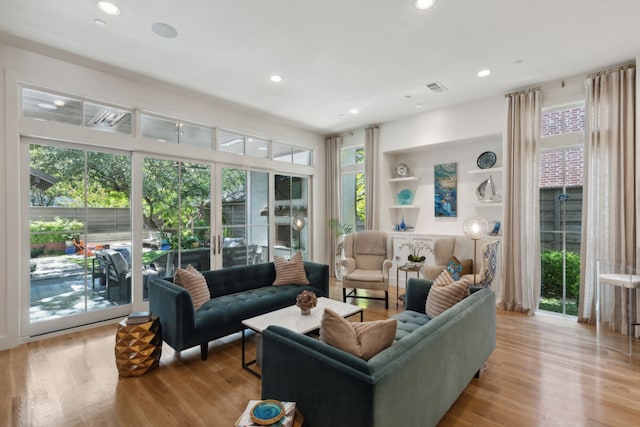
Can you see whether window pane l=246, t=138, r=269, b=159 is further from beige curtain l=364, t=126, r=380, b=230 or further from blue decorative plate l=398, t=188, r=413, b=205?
blue decorative plate l=398, t=188, r=413, b=205

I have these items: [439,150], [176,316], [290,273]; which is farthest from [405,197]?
[176,316]

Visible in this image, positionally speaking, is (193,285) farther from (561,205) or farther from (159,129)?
(561,205)

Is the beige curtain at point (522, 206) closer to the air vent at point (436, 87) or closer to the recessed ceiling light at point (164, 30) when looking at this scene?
the air vent at point (436, 87)

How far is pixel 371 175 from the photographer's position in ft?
19.0

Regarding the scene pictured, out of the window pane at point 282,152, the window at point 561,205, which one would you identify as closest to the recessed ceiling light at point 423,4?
the window at point 561,205

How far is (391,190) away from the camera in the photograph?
5.90 meters

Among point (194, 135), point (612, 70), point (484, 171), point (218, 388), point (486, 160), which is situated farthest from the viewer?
point (486, 160)

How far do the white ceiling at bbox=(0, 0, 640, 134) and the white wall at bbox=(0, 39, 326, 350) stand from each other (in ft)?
0.76

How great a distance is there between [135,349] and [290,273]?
1.89m

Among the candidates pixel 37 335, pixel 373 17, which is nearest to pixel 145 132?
pixel 37 335

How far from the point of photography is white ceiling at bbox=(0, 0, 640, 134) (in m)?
2.53

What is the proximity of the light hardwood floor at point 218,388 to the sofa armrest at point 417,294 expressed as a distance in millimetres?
720

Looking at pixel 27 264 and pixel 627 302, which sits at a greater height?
pixel 27 264

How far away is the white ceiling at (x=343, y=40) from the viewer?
2533 millimetres
